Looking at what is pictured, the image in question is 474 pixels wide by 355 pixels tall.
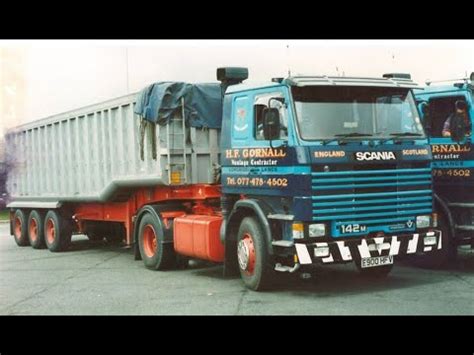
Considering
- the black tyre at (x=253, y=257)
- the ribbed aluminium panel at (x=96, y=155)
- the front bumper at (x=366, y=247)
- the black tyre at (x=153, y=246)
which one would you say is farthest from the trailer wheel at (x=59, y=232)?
the front bumper at (x=366, y=247)

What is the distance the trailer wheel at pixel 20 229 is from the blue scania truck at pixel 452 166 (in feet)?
33.8

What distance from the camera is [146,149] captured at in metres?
11.5

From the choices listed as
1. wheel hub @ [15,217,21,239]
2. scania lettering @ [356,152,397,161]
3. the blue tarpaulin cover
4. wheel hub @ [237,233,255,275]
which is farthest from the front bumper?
wheel hub @ [15,217,21,239]

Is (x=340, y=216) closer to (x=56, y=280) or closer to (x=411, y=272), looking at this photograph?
(x=411, y=272)

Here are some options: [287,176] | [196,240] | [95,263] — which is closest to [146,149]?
[196,240]

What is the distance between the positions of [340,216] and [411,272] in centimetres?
275

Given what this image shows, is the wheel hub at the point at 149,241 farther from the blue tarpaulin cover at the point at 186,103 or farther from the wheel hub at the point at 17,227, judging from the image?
the wheel hub at the point at 17,227

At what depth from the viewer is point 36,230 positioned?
53.5 ft

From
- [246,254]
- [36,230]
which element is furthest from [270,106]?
[36,230]

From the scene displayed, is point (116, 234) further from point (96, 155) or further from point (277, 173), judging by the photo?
point (277, 173)

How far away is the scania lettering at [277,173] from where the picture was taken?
8.36m

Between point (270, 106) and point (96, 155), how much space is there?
18.9 ft

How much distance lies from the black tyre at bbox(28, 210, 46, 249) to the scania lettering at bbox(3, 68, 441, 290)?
14.5 ft

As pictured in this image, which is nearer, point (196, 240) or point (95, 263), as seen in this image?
point (196, 240)
